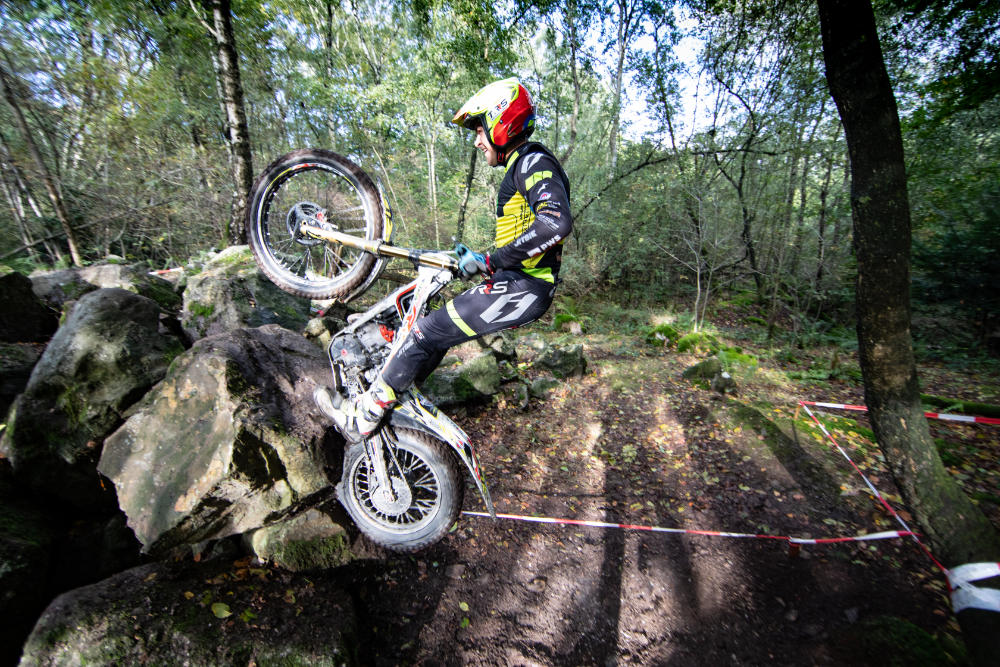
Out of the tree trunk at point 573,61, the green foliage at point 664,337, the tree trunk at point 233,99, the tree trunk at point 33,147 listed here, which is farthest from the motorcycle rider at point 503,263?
the tree trunk at point 573,61

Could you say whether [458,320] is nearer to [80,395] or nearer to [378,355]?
[378,355]

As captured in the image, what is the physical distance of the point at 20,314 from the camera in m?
4.23

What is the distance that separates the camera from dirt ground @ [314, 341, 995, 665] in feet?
8.52

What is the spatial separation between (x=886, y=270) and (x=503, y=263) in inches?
97.6

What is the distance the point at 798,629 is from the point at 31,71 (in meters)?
15.5

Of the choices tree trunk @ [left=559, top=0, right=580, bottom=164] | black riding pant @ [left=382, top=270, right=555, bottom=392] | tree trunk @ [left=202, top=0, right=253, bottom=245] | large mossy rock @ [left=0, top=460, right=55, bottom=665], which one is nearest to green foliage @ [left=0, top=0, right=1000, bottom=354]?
tree trunk @ [left=559, top=0, right=580, bottom=164]

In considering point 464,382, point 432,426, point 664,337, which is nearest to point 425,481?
point 432,426

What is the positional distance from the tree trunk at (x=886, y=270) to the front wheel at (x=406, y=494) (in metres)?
2.96

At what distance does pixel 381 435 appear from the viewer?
278 centimetres

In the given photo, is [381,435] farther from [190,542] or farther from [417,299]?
[190,542]

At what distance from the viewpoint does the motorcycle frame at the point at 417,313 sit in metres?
2.63

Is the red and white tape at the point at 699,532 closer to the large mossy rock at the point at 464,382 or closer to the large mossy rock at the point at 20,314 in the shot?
the large mossy rock at the point at 464,382

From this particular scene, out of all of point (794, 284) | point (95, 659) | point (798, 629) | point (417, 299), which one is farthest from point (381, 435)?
point (794, 284)

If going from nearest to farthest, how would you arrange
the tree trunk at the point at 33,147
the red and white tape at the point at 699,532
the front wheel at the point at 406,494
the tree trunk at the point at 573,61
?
1. the front wheel at the point at 406,494
2. the red and white tape at the point at 699,532
3. the tree trunk at the point at 33,147
4. the tree trunk at the point at 573,61
